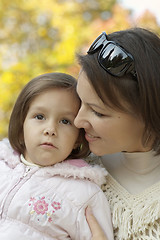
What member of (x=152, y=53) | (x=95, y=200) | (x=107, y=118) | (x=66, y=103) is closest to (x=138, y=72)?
(x=152, y=53)

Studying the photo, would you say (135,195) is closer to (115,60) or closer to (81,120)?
(81,120)

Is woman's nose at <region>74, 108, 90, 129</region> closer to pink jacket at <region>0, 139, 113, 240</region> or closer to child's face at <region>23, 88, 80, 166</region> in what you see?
child's face at <region>23, 88, 80, 166</region>

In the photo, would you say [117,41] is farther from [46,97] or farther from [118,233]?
[118,233]

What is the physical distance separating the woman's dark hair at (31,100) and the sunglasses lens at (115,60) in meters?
0.33

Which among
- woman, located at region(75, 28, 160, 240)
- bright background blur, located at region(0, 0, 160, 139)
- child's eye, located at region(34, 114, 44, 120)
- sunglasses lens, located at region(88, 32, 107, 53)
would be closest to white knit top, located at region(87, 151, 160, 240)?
woman, located at region(75, 28, 160, 240)

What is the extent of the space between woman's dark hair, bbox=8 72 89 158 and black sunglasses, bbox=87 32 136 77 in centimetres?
32

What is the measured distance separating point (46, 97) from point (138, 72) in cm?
50

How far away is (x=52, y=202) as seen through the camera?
1.59 meters

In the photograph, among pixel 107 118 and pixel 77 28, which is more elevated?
pixel 107 118

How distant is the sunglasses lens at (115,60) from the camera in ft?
Result: 4.82

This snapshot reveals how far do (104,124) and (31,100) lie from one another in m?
0.47

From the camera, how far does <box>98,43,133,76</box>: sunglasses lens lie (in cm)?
147

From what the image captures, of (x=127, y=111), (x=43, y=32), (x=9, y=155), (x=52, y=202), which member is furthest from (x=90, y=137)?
(x=43, y=32)

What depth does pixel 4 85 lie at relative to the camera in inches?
239
